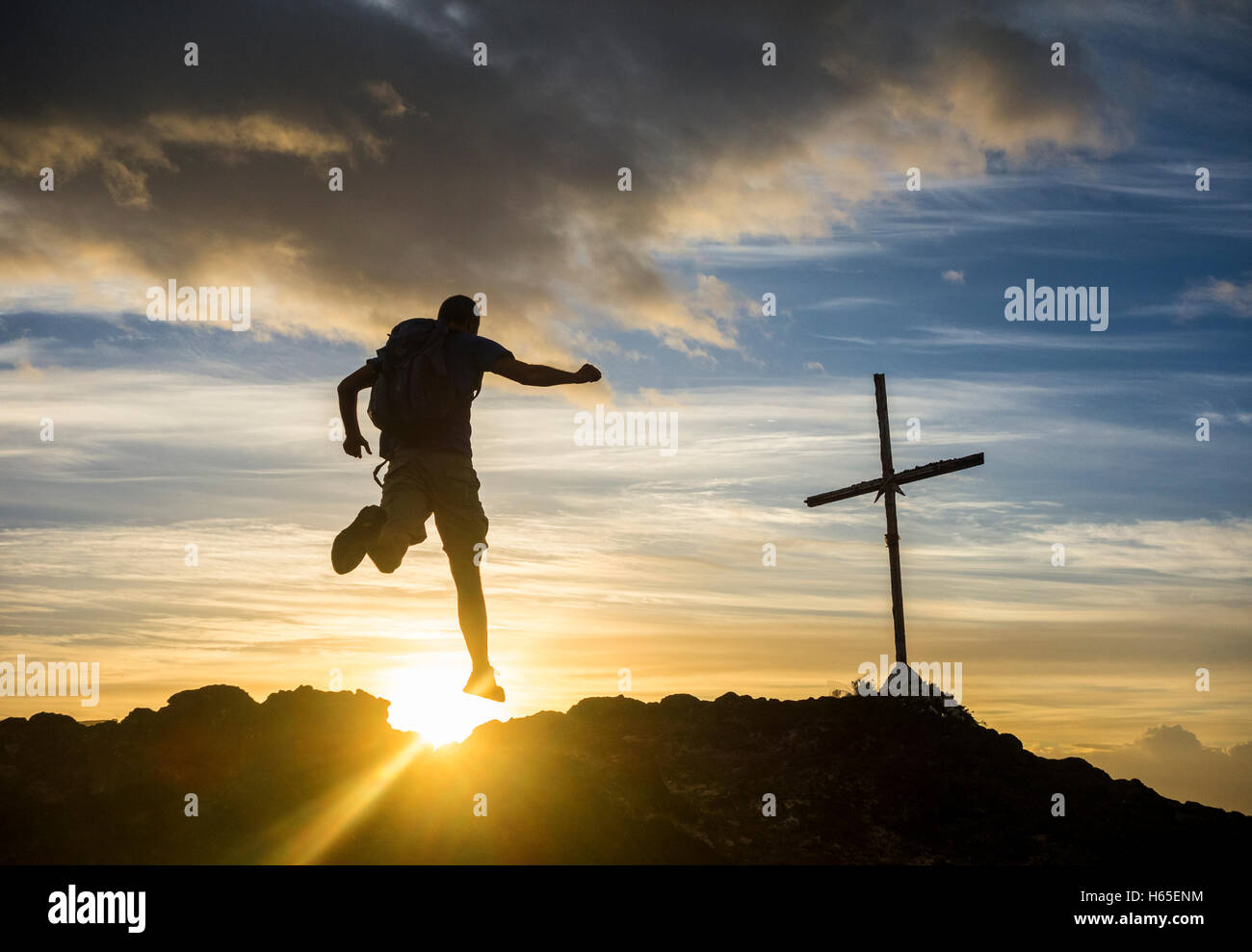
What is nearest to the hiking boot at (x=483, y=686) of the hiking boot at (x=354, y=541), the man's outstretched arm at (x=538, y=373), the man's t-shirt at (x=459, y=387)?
the hiking boot at (x=354, y=541)

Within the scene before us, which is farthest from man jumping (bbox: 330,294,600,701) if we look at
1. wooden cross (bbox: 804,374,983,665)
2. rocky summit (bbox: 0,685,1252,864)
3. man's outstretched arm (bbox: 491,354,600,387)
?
wooden cross (bbox: 804,374,983,665)

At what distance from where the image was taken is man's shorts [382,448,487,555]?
9.69 metres

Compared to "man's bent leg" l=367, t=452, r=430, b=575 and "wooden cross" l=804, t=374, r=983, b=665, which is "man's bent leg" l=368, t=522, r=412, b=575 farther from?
"wooden cross" l=804, t=374, r=983, b=665

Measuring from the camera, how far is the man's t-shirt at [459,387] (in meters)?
9.73

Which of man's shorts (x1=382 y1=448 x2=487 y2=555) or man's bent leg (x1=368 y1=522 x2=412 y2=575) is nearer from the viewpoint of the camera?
man's bent leg (x1=368 y1=522 x2=412 y2=575)

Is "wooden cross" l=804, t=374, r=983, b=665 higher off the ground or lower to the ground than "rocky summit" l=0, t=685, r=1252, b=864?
higher

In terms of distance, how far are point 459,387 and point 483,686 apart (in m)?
Answer: 2.78

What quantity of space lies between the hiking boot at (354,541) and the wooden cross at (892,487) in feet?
49.3

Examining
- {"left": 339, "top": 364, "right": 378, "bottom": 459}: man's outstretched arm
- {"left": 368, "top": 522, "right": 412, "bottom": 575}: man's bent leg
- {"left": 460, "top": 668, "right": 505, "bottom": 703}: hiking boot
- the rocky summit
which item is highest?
{"left": 339, "top": 364, "right": 378, "bottom": 459}: man's outstretched arm

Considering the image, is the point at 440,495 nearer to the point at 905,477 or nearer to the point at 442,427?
the point at 442,427

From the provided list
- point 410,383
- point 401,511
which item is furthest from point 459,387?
point 401,511
